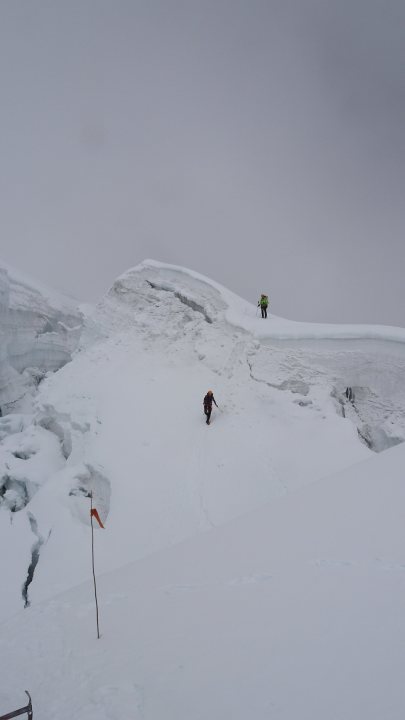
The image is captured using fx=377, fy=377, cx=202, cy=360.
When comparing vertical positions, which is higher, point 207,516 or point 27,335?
point 27,335

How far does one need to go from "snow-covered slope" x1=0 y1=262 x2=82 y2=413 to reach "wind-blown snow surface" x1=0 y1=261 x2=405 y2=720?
581 cm

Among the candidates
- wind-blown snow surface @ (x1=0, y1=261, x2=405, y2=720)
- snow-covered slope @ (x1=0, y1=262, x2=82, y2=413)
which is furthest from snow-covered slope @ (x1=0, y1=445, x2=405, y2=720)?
snow-covered slope @ (x1=0, y1=262, x2=82, y2=413)

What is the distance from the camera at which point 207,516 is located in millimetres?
10398

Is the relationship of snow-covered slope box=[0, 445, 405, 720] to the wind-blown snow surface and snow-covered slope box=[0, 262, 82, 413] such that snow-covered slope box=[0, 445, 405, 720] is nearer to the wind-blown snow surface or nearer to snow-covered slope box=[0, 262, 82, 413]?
the wind-blown snow surface

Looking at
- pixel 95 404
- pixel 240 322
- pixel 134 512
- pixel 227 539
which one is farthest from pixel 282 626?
pixel 240 322

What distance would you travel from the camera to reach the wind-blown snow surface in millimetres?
2744

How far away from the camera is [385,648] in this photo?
2369 mm

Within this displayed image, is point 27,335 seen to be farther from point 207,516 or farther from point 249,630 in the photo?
point 249,630

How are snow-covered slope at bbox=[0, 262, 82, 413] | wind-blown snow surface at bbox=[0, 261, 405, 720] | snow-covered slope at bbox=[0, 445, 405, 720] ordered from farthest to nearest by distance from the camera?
snow-covered slope at bbox=[0, 262, 82, 413], wind-blown snow surface at bbox=[0, 261, 405, 720], snow-covered slope at bbox=[0, 445, 405, 720]

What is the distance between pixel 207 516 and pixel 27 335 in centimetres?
1968

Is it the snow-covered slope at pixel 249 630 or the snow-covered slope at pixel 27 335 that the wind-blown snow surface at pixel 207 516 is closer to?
the snow-covered slope at pixel 249 630

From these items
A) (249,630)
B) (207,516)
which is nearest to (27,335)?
(207,516)

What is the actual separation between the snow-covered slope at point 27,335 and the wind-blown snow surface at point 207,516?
581 cm

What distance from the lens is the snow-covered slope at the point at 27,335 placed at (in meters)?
23.5
